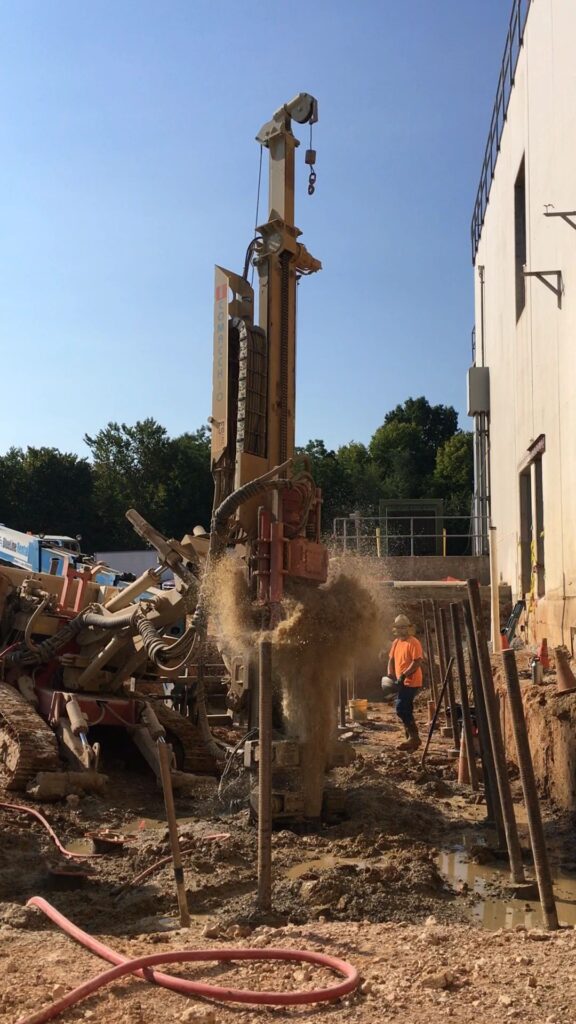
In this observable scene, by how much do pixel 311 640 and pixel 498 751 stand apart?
6.48 ft

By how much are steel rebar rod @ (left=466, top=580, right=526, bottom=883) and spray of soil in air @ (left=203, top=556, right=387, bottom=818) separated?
1.22m

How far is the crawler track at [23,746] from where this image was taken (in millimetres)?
9094

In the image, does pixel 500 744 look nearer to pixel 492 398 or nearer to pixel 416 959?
pixel 416 959

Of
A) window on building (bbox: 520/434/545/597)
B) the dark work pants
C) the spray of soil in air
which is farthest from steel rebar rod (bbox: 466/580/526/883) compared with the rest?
window on building (bbox: 520/434/545/597)

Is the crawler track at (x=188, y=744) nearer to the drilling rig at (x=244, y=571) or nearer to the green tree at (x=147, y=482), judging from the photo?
the drilling rig at (x=244, y=571)

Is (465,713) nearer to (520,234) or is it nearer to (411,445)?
(520,234)

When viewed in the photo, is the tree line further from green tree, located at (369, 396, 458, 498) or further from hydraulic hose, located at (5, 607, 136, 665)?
hydraulic hose, located at (5, 607, 136, 665)

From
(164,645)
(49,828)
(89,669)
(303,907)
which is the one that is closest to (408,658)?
(89,669)

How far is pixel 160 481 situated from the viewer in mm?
55250

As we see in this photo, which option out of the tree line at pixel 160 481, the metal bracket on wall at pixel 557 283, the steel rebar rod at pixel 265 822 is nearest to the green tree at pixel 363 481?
the tree line at pixel 160 481

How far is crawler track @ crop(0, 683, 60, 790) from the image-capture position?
909 centimetres

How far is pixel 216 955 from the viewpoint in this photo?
13.5ft

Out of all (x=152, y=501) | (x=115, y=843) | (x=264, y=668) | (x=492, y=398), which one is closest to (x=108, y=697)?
(x=115, y=843)

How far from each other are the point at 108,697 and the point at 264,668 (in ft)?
17.6
